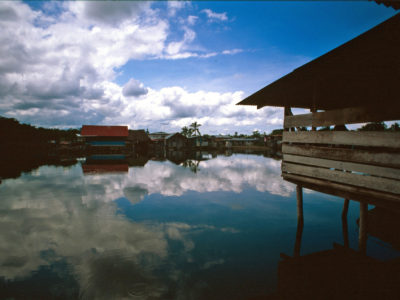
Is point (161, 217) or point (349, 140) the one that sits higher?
point (349, 140)

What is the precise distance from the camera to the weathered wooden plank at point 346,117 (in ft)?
14.7

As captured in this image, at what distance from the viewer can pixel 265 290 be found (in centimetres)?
427

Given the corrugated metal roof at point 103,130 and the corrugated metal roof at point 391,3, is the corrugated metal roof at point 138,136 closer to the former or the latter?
the corrugated metal roof at point 103,130

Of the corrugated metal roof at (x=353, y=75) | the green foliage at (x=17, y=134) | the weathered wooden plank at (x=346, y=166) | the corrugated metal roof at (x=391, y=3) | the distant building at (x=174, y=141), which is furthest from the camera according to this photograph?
the distant building at (x=174, y=141)

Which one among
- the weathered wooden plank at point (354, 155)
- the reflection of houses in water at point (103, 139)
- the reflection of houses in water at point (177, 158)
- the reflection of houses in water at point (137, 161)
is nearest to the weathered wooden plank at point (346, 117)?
the weathered wooden plank at point (354, 155)

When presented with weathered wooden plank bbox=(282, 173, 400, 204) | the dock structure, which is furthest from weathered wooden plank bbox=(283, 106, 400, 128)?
weathered wooden plank bbox=(282, 173, 400, 204)

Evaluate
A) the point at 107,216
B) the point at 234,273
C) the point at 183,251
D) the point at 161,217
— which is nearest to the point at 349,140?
the point at 234,273

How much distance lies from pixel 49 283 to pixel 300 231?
7176 millimetres

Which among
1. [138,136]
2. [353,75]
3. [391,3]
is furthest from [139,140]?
[391,3]

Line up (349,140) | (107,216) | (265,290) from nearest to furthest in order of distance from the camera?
(265,290) → (349,140) → (107,216)

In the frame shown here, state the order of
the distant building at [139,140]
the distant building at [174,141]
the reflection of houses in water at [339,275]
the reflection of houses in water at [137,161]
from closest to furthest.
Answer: the reflection of houses in water at [339,275] < the reflection of houses in water at [137,161] < the distant building at [139,140] < the distant building at [174,141]

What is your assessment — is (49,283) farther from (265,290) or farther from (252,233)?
(252,233)

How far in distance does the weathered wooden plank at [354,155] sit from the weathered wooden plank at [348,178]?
35cm

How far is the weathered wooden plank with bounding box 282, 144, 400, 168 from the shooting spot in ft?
13.9
